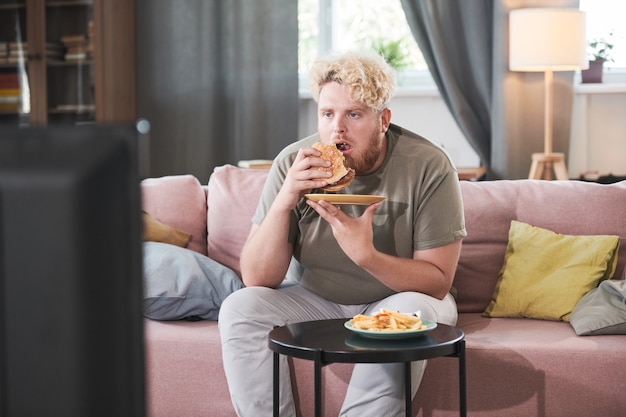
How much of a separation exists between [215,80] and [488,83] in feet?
4.78

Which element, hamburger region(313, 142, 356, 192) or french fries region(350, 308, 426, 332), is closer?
french fries region(350, 308, 426, 332)

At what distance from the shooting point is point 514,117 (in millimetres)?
4316

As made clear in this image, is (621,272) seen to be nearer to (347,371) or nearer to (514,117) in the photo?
(347,371)

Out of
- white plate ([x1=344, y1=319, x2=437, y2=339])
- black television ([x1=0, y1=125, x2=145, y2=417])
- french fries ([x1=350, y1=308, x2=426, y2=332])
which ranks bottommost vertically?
white plate ([x1=344, y1=319, x2=437, y2=339])

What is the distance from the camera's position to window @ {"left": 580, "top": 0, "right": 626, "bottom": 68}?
14.8 feet

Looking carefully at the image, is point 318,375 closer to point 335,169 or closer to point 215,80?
point 335,169

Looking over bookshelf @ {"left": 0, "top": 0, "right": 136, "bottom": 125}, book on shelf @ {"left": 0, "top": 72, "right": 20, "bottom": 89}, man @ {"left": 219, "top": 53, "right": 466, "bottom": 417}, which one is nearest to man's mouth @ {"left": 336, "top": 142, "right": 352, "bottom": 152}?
man @ {"left": 219, "top": 53, "right": 466, "bottom": 417}

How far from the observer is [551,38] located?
12.6 feet

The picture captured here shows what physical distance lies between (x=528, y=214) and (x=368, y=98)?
0.76m

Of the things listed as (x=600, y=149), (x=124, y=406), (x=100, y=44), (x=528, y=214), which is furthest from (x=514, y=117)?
(x=124, y=406)

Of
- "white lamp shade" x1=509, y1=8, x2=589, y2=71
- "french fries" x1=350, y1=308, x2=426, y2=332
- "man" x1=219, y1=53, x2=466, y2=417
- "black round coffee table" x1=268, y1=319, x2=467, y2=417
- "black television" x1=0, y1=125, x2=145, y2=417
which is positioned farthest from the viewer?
"white lamp shade" x1=509, y1=8, x2=589, y2=71

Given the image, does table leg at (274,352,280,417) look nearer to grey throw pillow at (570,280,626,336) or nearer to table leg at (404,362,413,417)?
table leg at (404,362,413,417)

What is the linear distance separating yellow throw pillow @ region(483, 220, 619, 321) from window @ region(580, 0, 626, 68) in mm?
2212

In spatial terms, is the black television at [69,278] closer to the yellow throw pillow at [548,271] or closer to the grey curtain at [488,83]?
the yellow throw pillow at [548,271]
